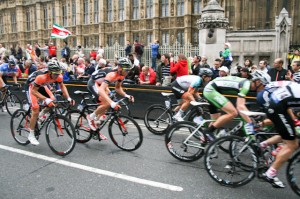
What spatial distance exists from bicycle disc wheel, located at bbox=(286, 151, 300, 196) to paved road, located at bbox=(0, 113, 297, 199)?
23cm

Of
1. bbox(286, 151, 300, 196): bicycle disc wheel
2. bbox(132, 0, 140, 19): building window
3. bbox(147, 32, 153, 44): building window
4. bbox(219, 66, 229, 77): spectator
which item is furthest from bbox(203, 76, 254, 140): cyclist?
bbox(132, 0, 140, 19): building window

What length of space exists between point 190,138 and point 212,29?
9.22 m

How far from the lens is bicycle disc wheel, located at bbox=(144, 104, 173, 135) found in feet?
26.0

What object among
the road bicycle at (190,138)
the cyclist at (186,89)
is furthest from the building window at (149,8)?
the road bicycle at (190,138)

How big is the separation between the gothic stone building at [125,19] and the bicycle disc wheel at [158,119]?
51.1 feet

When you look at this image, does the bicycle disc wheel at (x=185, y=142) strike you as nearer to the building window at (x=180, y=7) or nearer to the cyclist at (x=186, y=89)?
the cyclist at (x=186, y=89)

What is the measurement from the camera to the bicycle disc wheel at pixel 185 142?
18.5 feet

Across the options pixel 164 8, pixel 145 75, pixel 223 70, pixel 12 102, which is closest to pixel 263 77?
pixel 223 70

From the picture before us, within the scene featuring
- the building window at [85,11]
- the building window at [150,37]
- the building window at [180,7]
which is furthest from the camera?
the building window at [85,11]

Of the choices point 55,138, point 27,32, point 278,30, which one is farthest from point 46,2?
point 55,138

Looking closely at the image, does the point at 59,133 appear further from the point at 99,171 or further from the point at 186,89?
the point at 186,89

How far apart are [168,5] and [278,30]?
16.0 m

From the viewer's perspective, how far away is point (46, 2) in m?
37.9

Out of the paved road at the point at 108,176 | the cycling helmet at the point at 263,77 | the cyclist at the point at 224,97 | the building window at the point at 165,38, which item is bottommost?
the paved road at the point at 108,176
